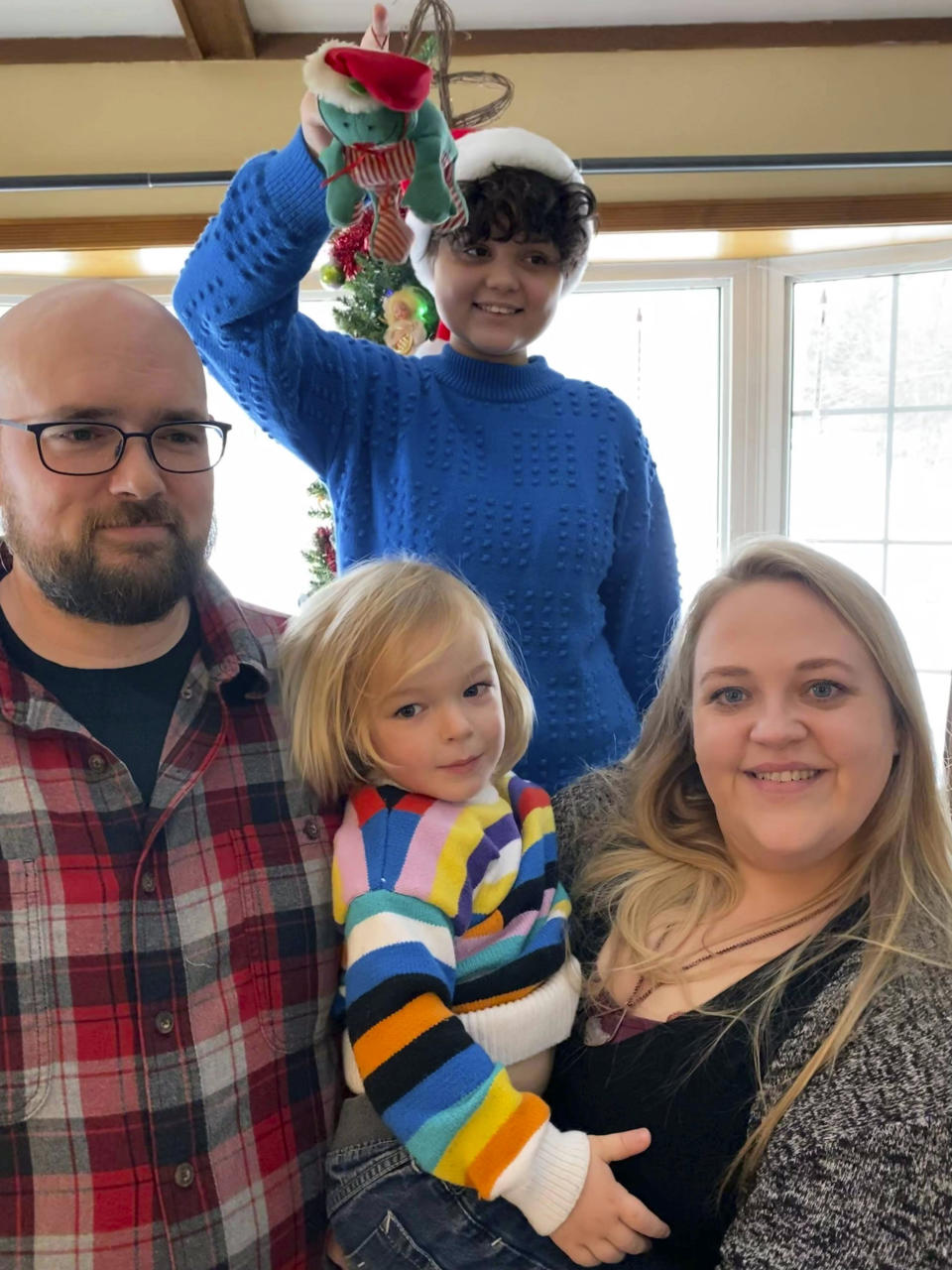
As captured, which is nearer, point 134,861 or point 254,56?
point 134,861

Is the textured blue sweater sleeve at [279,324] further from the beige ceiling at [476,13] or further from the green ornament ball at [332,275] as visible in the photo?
the beige ceiling at [476,13]

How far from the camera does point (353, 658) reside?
113 cm

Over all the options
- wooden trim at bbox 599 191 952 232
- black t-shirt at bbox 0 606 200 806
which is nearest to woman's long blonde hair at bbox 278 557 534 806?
black t-shirt at bbox 0 606 200 806

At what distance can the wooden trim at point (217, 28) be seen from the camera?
280 cm

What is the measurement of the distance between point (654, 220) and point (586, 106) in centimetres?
39

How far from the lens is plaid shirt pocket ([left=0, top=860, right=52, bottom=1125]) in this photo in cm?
96

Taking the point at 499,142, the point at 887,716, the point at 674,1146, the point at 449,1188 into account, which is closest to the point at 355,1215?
the point at 449,1188

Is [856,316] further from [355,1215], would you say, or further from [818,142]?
[355,1215]

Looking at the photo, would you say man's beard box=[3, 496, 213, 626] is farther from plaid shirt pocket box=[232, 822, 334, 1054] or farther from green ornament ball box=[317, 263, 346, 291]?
green ornament ball box=[317, 263, 346, 291]

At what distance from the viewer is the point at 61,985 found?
983mm

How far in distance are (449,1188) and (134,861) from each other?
46cm

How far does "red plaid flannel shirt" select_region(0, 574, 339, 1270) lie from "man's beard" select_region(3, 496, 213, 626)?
0.09 meters

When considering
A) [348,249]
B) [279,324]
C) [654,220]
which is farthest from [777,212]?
[279,324]

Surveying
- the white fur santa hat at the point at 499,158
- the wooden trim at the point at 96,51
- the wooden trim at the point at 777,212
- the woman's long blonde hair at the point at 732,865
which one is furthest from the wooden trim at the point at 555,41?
the woman's long blonde hair at the point at 732,865
